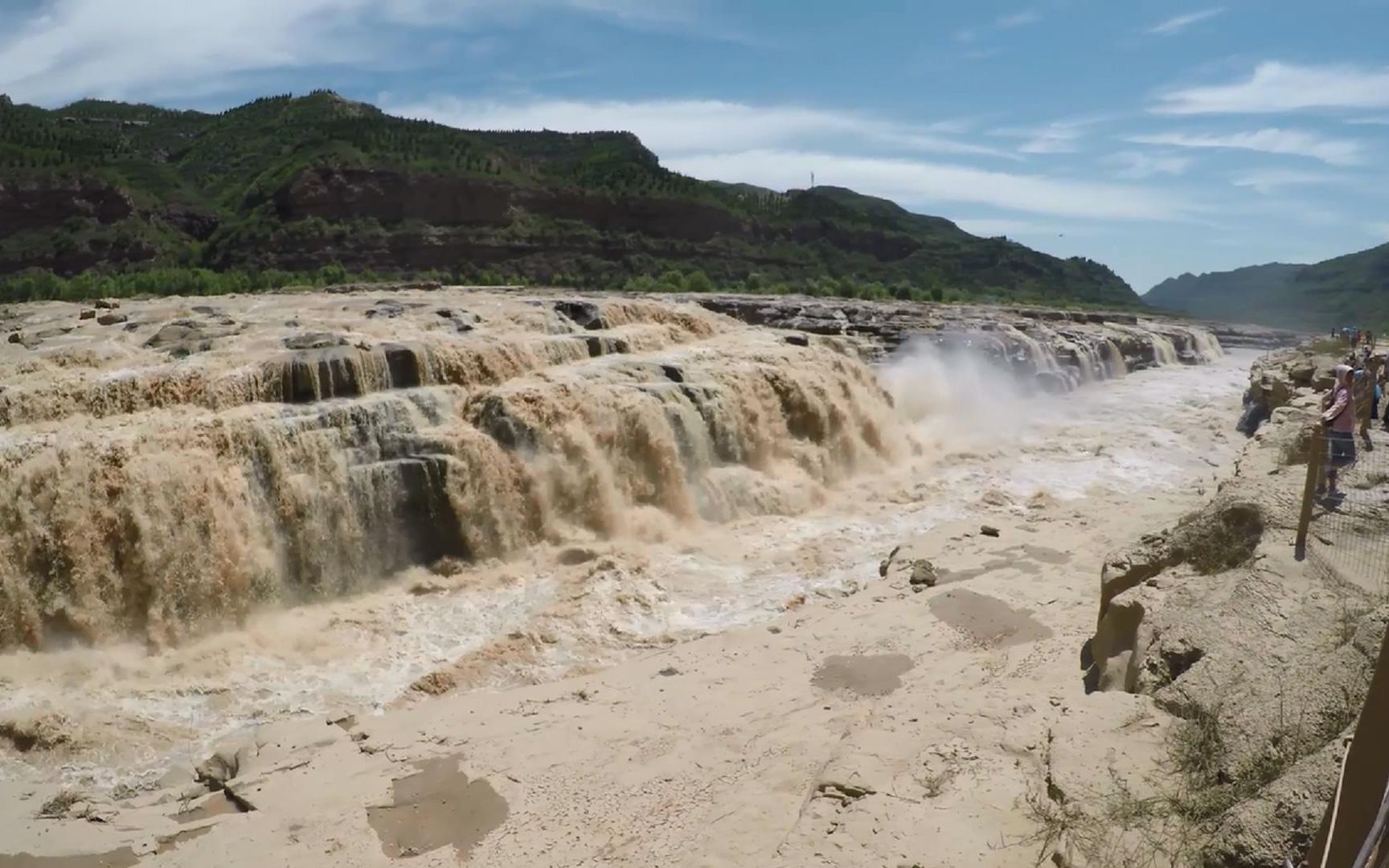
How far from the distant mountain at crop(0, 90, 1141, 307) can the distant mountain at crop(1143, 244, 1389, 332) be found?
857 centimetres

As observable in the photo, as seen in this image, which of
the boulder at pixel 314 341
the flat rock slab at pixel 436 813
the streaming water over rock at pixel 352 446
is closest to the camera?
the flat rock slab at pixel 436 813

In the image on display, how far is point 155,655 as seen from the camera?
8.98 meters

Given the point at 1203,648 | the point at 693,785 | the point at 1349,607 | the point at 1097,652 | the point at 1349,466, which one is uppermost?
the point at 1349,466

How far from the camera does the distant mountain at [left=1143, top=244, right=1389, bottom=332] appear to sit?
162ft

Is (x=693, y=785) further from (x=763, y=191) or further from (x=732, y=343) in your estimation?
(x=763, y=191)

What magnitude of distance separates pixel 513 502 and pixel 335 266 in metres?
29.2

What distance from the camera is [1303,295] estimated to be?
58.2 m

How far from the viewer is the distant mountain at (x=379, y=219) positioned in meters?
39.3

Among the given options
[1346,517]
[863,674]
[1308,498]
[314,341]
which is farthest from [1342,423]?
[314,341]

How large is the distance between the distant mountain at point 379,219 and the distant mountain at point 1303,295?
8569 mm

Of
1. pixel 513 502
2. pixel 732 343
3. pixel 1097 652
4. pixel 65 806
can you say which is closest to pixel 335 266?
pixel 732 343

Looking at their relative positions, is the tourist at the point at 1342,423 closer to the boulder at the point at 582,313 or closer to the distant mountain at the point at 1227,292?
the boulder at the point at 582,313

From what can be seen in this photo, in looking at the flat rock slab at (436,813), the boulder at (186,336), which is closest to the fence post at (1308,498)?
the flat rock slab at (436,813)

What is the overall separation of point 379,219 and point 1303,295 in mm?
56663
